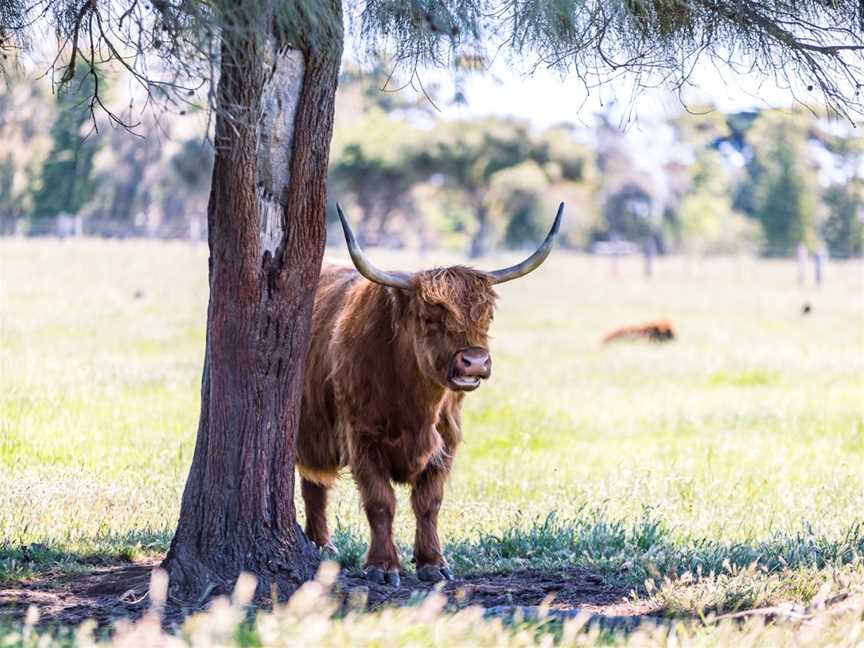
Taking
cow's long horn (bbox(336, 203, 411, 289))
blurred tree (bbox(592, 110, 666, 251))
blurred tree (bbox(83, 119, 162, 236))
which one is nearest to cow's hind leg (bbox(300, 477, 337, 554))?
cow's long horn (bbox(336, 203, 411, 289))

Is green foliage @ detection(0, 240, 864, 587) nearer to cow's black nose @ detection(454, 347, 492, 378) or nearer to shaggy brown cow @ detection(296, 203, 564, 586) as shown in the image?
shaggy brown cow @ detection(296, 203, 564, 586)

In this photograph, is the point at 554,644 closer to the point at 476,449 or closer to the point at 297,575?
the point at 297,575

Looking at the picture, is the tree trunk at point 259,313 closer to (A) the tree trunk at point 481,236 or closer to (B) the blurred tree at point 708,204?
(A) the tree trunk at point 481,236

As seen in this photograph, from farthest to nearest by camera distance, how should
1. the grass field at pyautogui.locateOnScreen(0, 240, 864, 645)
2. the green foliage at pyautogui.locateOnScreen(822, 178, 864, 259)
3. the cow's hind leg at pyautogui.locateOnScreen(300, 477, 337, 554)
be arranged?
the green foliage at pyautogui.locateOnScreen(822, 178, 864, 259)
the cow's hind leg at pyautogui.locateOnScreen(300, 477, 337, 554)
the grass field at pyautogui.locateOnScreen(0, 240, 864, 645)

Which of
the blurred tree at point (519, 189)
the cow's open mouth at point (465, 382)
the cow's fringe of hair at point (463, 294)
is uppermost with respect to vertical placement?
the blurred tree at point (519, 189)

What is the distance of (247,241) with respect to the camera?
20.0ft

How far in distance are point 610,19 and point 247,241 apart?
204 centimetres

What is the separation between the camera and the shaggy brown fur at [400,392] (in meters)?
7.07

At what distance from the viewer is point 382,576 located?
22.8ft

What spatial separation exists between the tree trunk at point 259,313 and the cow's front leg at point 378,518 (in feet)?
2.30

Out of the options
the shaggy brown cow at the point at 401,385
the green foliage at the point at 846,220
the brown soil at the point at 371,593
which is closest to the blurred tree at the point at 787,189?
the green foliage at the point at 846,220

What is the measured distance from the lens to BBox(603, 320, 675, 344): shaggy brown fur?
73.6ft

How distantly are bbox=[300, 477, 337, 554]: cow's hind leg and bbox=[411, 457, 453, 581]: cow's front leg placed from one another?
A: 3.81 feet

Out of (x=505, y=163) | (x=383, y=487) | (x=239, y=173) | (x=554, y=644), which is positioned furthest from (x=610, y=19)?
(x=505, y=163)
